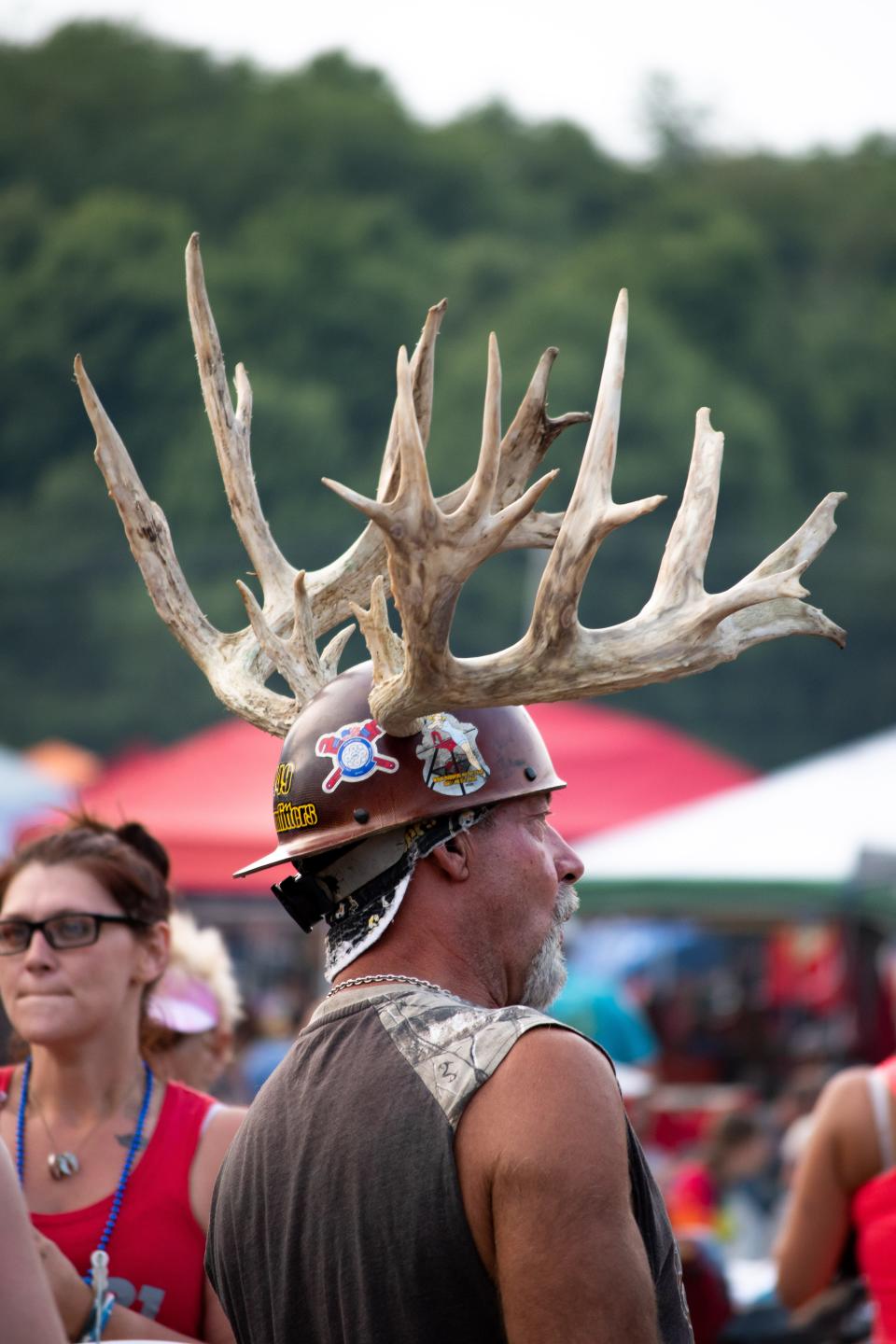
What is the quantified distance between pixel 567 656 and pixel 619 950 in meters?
19.4

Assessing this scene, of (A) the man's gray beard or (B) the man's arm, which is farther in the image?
(A) the man's gray beard

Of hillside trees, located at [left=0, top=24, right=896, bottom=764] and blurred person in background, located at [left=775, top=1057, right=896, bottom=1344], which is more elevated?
hillside trees, located at [left=0, top=24, right=896, bottom=764]

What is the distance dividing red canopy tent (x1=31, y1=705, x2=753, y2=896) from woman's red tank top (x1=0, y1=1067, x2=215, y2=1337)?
7.05 m

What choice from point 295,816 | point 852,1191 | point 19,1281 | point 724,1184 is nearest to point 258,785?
point 724,1184

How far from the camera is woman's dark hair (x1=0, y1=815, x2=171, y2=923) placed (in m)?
3.19

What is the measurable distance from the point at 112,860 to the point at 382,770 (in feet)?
3.69

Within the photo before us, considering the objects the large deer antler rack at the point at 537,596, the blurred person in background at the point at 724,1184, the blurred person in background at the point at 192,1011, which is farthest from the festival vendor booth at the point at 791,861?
the large deer antler rack at the point at 537,596

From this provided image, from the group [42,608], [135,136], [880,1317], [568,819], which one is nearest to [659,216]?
[135,136]

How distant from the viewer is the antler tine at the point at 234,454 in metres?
3.01

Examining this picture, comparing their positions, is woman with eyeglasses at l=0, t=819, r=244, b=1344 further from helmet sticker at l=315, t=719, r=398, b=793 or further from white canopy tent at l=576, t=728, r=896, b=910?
white canopy tent at l=576, t=728, r=896, b=910

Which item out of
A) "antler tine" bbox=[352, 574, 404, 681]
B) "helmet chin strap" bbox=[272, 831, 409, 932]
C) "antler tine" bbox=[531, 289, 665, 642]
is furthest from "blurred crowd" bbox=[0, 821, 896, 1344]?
"antler tine" bbox=[531, 289, 665, 642]

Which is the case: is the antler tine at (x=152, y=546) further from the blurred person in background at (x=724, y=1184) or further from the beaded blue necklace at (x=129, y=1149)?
the blurred person in background at (x=724, y=1184)

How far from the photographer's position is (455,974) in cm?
218

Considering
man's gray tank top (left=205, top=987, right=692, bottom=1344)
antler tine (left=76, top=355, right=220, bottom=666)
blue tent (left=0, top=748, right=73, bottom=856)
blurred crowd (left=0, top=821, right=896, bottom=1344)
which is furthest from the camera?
blue tent (left=0, top=748, right=73, bottom=856)
